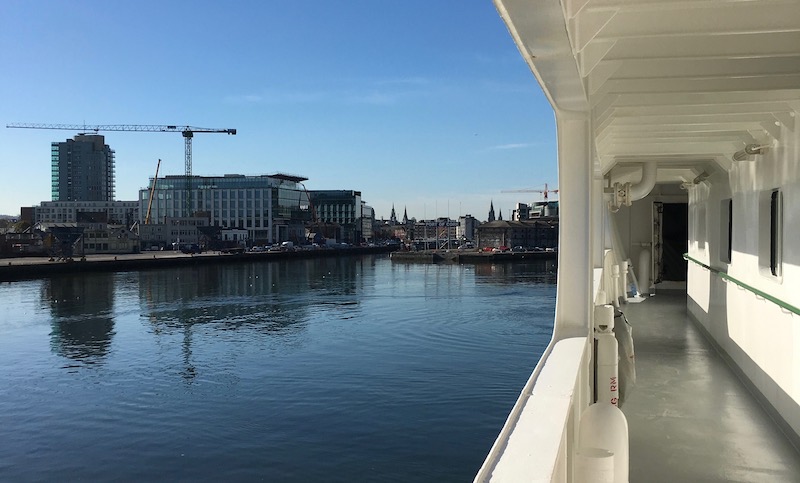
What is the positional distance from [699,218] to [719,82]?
20.1 ft

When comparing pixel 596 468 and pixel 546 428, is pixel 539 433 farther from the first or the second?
pixel 596 468

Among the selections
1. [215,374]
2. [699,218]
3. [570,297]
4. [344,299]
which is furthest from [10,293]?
[570,297]

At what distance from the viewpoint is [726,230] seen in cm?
716

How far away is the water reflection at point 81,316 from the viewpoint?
19.3 m

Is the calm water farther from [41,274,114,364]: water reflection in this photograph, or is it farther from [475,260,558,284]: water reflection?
[475,260,558,284]: water reflection

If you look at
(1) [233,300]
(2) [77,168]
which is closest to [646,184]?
(1) [233,300]

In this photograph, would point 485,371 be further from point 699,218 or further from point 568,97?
point 568,97

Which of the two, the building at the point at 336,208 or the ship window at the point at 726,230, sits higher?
the building at the point at 336,208

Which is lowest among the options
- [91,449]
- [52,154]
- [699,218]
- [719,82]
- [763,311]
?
[91,449]

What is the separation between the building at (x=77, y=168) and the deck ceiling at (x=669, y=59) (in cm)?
16220

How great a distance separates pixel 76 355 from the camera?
1848 centimetres

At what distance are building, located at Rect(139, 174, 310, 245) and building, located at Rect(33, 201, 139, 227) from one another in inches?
206

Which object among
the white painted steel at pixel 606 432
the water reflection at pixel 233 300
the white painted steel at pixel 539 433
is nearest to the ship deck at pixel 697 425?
the white painted steel at pixel 606 432

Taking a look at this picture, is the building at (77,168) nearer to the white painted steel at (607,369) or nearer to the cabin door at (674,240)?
the cabin door at (674,240)
